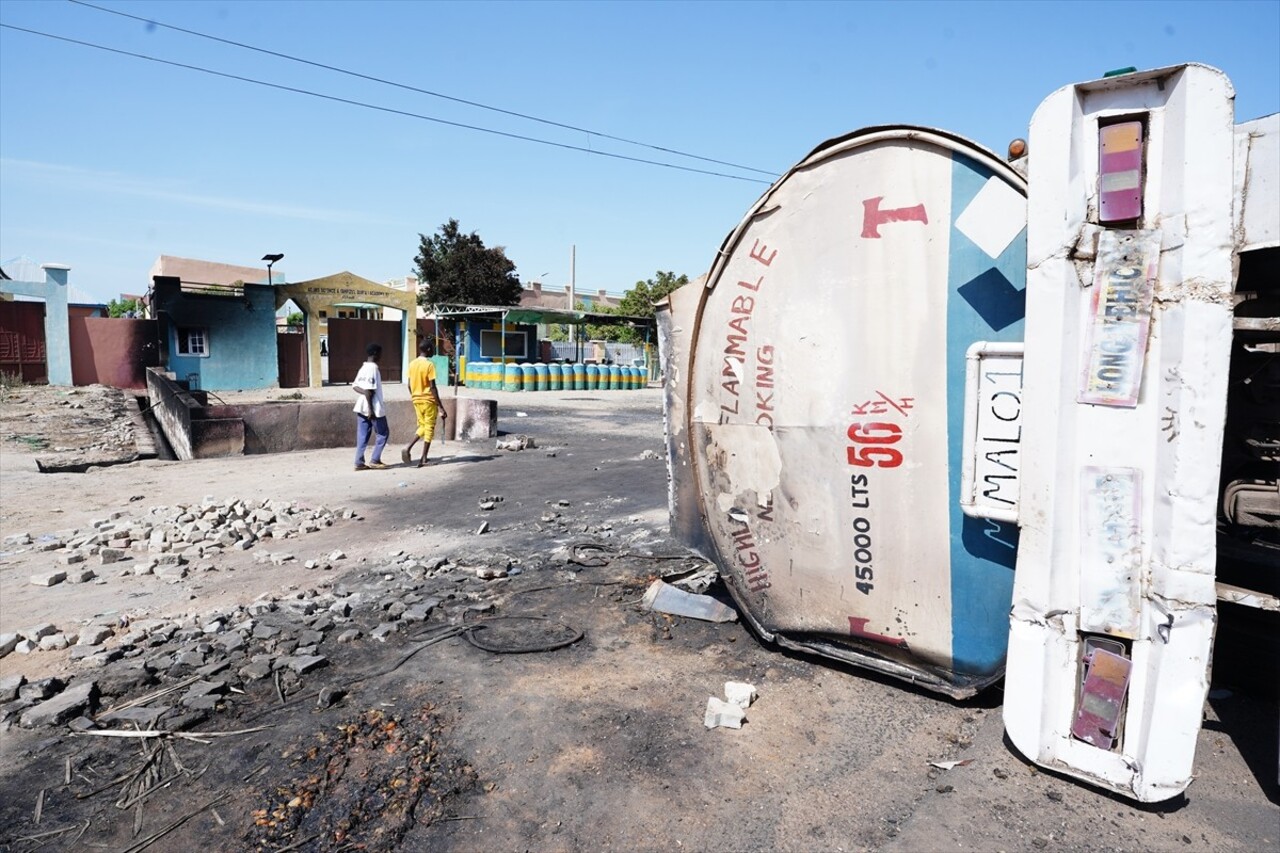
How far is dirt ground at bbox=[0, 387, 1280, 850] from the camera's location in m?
2.36

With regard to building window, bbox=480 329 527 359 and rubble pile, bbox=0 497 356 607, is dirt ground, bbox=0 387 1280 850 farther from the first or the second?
building window, bbox=480 329 527 359

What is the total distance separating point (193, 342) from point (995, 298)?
2675 cm

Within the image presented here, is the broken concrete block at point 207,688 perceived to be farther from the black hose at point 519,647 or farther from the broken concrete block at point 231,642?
the black hose at point 519,647

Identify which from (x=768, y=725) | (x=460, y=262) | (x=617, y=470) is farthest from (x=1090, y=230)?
(x=460, y=262)

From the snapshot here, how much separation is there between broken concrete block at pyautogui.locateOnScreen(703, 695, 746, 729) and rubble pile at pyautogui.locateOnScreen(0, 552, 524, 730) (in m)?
1.62

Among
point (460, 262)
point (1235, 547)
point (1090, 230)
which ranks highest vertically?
point (460, 262)

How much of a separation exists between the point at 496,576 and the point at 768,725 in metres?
2.54

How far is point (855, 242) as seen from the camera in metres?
2.98

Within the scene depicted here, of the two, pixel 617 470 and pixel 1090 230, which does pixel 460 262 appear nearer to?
pixel 617 470

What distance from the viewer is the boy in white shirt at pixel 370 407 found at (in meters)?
9.49

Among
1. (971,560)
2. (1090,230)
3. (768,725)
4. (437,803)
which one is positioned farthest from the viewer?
(768,725)

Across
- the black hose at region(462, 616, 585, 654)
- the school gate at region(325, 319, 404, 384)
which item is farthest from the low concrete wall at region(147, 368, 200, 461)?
the school gate at region(325, 319, 404, 384)

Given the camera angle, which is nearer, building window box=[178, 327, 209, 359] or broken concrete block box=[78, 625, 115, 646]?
broken concrete block box=[78, 625, 115, 646]

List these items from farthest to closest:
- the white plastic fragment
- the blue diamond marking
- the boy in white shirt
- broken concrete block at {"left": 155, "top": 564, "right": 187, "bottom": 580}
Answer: the boy in white shirt, broken concrete block at {"left": 155, "top": 564, "right": 187, "bottom": 580}, the white plastic fragment, the blue diamond marking
